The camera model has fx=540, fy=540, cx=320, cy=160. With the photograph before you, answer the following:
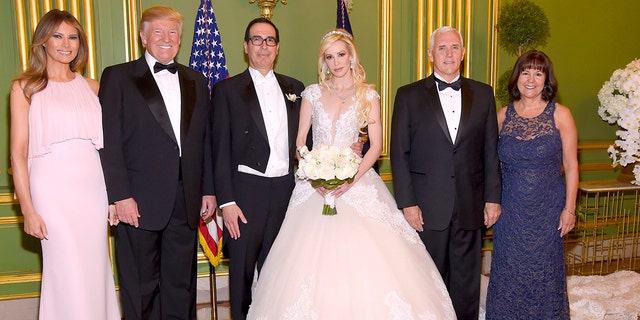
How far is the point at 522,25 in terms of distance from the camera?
527 cm

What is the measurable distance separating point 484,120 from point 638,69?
2976 mm

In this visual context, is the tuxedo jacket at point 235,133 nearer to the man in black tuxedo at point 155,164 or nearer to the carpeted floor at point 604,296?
the man in black tuxedo at point 155,164

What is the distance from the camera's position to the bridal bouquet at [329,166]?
131 inches

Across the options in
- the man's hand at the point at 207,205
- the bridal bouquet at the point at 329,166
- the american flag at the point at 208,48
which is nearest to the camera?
the bridal bouquet at the point at 329,166

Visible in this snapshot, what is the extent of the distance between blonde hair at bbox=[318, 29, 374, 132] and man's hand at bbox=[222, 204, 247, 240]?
1.03 meters

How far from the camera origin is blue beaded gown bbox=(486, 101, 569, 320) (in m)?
3.74

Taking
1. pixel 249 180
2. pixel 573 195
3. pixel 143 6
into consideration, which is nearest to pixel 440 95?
pixel 573 195

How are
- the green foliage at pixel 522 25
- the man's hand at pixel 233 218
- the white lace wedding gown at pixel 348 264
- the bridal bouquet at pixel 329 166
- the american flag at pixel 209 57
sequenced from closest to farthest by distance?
the white lace wedding gown at pixel 348 264 < the bridal bouquet at pixel 329 166 < the man's hand at pixel 233 218 < the american flag at pixel 209 57 < the green foliage at pixel 522 25

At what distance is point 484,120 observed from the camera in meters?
3.75

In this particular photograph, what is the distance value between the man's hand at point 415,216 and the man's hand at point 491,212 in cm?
49

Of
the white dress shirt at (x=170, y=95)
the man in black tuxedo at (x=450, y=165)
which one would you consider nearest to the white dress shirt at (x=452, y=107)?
the man in black tuxedo at (x=450, y=165)

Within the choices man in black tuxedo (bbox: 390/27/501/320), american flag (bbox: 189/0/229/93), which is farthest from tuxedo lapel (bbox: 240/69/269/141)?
american flag (bbox: 189/0/229/93)

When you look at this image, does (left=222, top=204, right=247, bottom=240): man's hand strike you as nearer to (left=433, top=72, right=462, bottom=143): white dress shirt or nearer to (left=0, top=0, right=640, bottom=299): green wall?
(left=433, top=72, right=462, bottom=143): white dress shirt

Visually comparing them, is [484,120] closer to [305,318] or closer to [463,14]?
[305,318]
